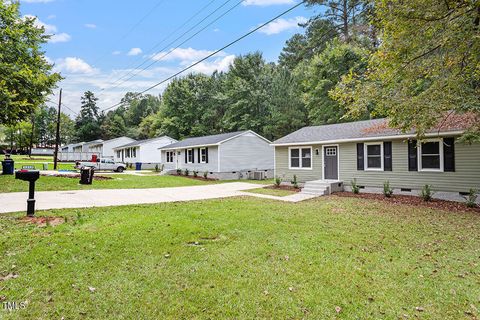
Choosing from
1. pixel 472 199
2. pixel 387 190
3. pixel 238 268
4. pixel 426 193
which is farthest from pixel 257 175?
pixel 238 268

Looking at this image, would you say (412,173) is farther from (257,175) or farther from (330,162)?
(257,175)

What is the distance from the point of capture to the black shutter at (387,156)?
41.8ft

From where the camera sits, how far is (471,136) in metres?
8.52

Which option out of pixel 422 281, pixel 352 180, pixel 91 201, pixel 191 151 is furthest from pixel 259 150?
pixel 422 281

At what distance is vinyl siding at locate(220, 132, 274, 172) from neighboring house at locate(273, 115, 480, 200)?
6.03 meters

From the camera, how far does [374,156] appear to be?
526 inches

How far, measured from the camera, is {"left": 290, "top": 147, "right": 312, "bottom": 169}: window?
1606cm

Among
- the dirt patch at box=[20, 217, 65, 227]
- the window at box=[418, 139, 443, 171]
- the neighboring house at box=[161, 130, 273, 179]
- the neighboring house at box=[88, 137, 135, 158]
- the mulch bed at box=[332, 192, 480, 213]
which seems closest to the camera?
the dirt patch at box=[20, 217, 65, 227]

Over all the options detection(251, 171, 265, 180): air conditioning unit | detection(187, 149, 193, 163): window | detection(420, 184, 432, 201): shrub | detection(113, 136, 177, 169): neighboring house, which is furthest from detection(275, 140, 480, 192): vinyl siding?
detection(113, 136, 177, 169): neighboring house

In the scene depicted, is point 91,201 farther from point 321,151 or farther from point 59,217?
point 321,151

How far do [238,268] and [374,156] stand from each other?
1117 cm

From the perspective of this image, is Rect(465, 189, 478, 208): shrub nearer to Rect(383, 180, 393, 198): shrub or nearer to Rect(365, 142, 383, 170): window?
Rect(383, 180, 393, 198): shrub

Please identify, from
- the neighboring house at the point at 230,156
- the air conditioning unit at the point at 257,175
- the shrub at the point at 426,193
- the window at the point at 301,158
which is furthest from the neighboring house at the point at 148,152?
the shrub at the point at 426,193

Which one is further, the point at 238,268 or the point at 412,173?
the point at 412,173
